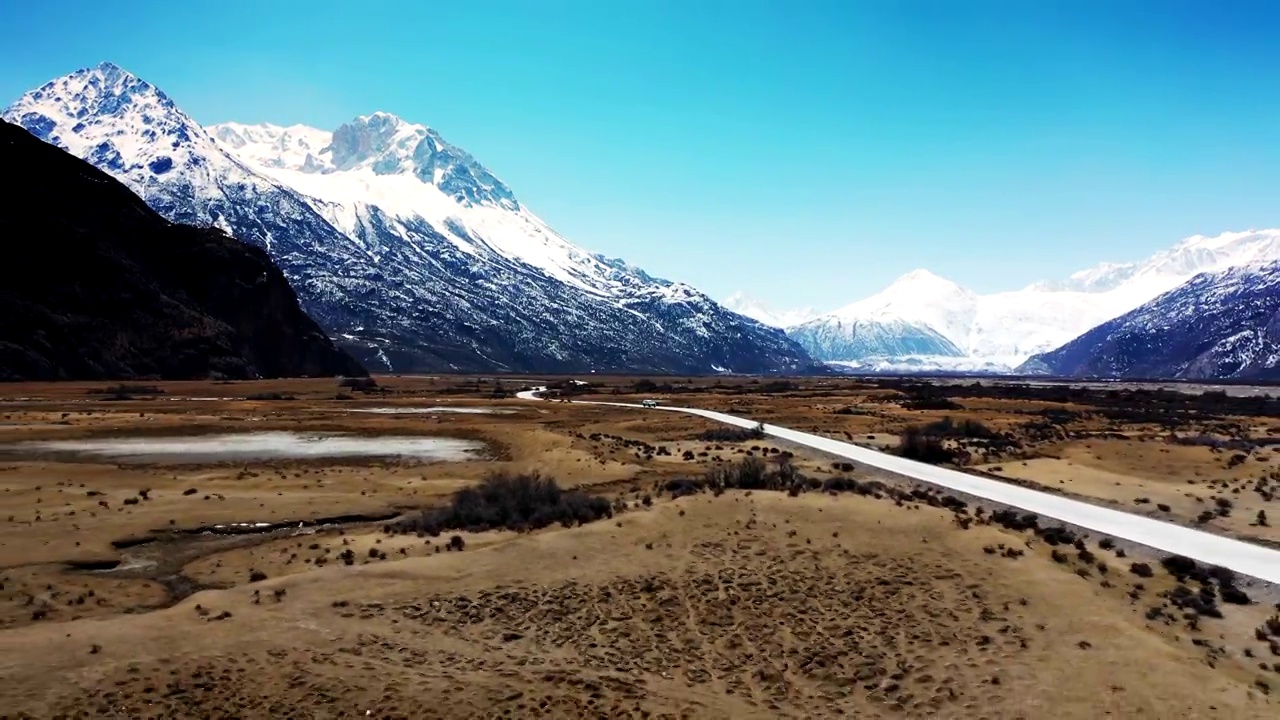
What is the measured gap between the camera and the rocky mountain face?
404ft

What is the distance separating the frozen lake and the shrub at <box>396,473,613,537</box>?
1871 cm

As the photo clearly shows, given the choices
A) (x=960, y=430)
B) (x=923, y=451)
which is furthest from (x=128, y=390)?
(x=960, y=430)

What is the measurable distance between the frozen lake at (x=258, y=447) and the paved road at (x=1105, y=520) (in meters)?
25.8

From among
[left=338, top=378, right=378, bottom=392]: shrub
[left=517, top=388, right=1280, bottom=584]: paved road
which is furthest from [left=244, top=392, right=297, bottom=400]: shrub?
[left=517, top=388, right=1280, bottom=584]: paved road

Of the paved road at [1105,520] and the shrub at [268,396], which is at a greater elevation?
the shrub at [268,396]

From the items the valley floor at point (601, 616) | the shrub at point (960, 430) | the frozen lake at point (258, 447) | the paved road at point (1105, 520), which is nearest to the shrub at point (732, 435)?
the paved road at point (1105, 520)

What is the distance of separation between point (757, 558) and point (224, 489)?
25161 mm

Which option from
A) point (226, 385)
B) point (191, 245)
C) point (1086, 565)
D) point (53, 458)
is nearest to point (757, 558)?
point (1086, 565)

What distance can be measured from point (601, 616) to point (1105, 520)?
21351mm

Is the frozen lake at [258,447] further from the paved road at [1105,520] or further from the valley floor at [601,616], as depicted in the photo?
the paved road at [1105,520]

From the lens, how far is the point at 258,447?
52.7 meters

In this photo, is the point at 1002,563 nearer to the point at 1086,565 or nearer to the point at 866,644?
the point at 1086,565

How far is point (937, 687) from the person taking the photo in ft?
55.9

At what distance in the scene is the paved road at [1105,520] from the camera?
2497cm
